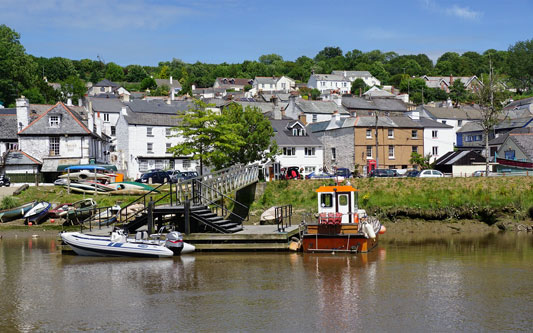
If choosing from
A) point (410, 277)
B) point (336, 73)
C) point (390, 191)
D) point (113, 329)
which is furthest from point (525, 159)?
point (336, 73)

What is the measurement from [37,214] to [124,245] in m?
17.1

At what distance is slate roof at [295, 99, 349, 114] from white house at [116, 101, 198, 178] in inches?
1141

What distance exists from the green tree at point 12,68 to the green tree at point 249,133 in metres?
56.9

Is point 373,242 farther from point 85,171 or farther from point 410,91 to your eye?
point 410,91

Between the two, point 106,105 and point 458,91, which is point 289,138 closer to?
point 106,105

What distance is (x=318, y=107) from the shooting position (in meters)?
94.1

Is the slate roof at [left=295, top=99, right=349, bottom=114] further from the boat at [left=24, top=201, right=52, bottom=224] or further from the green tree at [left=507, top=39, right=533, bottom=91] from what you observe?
the green tree at [left=507, top=39, right=533, bottom=91]

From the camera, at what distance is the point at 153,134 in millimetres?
67375

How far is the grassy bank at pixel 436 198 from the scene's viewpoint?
40625mm

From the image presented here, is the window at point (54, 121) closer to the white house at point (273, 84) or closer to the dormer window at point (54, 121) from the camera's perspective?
the dormer window at point (54, 121)

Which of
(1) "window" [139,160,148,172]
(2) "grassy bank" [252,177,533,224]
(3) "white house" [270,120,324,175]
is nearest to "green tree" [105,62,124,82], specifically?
(1) "window" [139,160,148,172]

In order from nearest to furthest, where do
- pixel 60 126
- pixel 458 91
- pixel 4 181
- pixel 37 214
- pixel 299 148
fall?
pixel 37 214 < pixel 4 181 < pixel 60 126 < pixel 299 148 < pixel 458 91

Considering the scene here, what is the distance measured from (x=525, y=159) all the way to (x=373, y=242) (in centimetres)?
3788

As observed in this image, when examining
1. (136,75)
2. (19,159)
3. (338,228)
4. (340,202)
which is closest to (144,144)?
(19,159)
